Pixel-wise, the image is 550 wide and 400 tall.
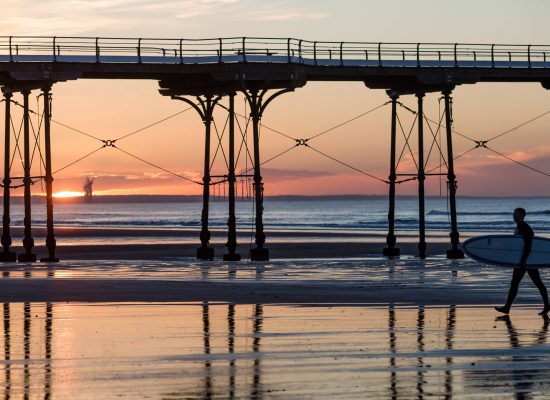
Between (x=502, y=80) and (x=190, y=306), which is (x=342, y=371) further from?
(x=502, y=80)

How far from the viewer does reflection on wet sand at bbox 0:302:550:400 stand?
13461 millimetres

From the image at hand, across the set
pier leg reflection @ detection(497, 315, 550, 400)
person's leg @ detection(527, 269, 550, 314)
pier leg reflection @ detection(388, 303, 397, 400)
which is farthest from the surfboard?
pier leg reflection @ detection(497, 315, 550, 400)

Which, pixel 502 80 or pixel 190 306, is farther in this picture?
pixel 502 80

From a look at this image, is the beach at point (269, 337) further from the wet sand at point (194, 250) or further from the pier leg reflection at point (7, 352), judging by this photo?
the wet sand at point (194, 250)

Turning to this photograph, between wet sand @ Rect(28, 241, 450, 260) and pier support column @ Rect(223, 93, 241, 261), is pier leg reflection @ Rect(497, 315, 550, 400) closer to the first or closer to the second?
pier support column @ Rect(223, 93, 241, 261)

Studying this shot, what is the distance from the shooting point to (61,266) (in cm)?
3878

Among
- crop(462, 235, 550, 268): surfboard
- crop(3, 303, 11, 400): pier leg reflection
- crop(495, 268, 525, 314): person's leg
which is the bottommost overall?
crop(3, 303, 11, 400): pier leg reflection

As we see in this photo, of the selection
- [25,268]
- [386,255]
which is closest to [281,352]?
[25,268]

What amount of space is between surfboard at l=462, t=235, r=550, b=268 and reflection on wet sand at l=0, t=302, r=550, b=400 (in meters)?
1.17

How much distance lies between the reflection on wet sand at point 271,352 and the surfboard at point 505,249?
1.17 meters

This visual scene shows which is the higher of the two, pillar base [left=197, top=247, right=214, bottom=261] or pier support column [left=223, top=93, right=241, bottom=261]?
pier support column [left=223, top=93, right=241, bottom=261]

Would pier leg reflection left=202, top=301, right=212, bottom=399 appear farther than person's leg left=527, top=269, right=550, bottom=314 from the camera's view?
No

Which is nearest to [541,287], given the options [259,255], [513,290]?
[513,290]

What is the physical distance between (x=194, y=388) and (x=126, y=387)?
735mm
